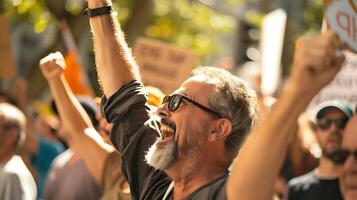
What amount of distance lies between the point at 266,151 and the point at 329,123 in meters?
3.79

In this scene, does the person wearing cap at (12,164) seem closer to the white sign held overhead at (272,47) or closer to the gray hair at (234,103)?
the gray hair at (234,103)

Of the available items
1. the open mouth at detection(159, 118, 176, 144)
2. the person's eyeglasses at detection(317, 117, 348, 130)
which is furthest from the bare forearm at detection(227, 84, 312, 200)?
the person's eyeglasses at detection(317, 117, 348, 130)

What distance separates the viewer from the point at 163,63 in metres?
10.4

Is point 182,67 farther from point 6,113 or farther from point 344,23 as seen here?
point 344,23

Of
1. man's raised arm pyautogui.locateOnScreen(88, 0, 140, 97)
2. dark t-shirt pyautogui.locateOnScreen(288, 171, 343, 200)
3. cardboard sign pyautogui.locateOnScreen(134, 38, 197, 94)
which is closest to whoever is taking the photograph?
man's raised arm pyautogui.locateOnScreen(88, 0, 140, 97)

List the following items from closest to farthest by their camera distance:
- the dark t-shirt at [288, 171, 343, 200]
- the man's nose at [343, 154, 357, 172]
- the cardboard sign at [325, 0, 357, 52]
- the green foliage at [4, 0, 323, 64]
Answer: the cardboard sign at [325, 0, 357, 52] < the man's nose at [343, 154, 357, 172] < the dark t-shirt at [288, 171, 343, 200] < the green foliage at [4, 0, 323, 64]

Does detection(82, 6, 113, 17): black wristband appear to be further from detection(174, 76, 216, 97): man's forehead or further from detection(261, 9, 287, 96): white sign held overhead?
detection(261, 9, 287, 96): white sign held overhead

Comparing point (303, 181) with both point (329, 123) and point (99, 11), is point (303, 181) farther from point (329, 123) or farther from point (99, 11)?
point (99, 11)

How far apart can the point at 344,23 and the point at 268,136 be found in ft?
1.38

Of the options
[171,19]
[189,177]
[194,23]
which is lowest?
[194,23]

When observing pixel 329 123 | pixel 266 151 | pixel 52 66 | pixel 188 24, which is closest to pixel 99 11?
pixel 52 66

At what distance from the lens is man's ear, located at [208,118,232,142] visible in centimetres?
468

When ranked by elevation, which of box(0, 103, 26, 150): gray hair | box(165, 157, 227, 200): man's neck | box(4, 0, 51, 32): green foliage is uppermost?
box(165, 157, 227, 200): man's neck

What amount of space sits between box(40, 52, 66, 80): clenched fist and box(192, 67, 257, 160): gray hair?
1.23 meters
